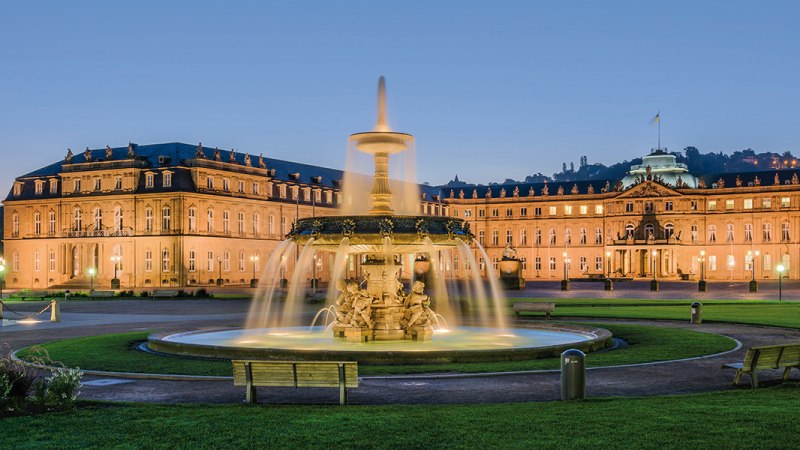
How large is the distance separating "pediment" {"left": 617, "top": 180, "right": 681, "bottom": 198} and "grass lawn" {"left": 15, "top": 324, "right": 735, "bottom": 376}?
10136cm

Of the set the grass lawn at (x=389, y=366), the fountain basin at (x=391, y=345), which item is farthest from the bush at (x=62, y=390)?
the fountain basin at (x=391, y=345)

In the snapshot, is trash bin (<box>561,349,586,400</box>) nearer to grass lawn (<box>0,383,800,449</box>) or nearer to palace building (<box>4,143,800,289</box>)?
grass lawn (<box>0,383,800,449</box>)

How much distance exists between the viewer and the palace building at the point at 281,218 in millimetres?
90812

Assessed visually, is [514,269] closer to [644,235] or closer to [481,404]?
[644,235]

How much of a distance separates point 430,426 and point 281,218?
92.3m

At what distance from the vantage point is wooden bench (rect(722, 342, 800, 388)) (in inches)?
657

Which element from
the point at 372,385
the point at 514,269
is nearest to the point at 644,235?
the point at 514,269

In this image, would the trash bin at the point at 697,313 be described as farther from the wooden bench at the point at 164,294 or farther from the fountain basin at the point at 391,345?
the wooden bench at the point at 164,294

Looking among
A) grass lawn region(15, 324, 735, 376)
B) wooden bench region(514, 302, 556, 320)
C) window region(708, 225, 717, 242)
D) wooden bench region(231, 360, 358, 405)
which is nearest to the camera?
wooden bench region(231, 360, 358, 405)

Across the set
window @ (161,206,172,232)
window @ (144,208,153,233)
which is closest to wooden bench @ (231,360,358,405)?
window @ (161,206,172,232)

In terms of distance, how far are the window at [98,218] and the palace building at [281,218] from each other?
0.11 m

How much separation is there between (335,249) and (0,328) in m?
16.5

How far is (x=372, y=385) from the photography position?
1747 cm

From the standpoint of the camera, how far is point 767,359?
17.0m
